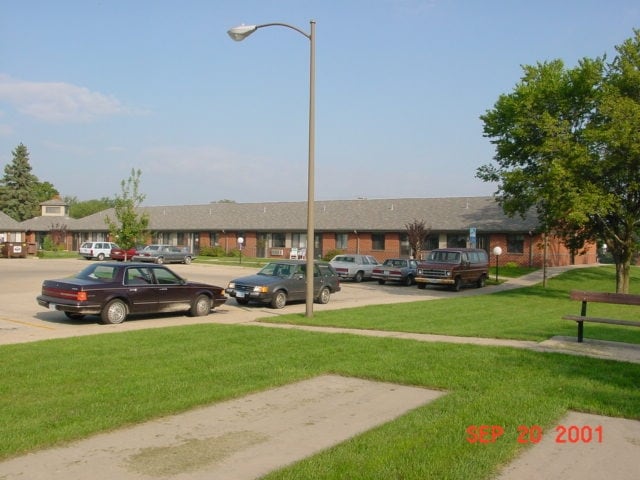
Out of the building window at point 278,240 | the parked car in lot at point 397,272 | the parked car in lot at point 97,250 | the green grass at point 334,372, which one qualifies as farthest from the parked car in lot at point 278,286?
the building window at point 278,240

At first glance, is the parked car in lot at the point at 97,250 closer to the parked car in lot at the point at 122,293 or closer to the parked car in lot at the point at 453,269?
the parked car in lot at the point at 453,269

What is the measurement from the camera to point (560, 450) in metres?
5.48

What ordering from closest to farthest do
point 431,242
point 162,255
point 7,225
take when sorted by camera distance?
point 162,255, point 431,242, point 7,225

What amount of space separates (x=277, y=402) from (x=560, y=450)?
304cm

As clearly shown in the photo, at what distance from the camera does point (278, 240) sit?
60250 mm

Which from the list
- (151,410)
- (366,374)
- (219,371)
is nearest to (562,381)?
(366,374)

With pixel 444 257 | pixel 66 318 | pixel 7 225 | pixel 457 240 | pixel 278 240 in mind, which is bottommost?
pixel 66 318

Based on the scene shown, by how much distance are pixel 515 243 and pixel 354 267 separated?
59.6 ft

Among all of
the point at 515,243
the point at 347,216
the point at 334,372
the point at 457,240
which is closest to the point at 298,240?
the point at 347,216

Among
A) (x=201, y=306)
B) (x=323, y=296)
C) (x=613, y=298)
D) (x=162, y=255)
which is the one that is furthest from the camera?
(x=162, y=255)

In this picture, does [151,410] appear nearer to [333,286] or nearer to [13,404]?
[13,404]

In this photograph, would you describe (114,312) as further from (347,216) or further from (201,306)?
(347,216)

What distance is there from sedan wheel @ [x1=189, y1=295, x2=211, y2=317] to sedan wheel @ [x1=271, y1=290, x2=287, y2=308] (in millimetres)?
2523

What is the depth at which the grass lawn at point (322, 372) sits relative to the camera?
5215mm
